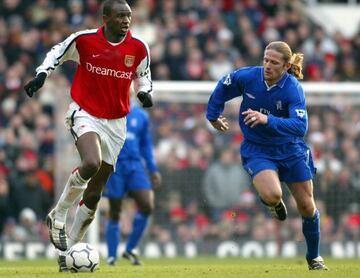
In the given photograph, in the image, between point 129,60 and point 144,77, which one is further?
point 144,77

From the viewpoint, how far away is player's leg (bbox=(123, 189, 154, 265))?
50.4ft

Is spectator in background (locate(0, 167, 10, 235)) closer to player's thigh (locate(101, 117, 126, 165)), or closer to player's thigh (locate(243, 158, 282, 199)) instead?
player's thigh (locate(101, 117, 126, 165))

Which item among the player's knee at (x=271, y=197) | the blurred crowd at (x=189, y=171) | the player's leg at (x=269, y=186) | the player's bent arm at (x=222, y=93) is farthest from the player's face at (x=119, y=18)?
the blurred crowd at (x=189, y=171)

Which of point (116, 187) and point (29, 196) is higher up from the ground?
point (116, 187)

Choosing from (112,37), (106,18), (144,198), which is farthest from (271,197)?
(144,198)

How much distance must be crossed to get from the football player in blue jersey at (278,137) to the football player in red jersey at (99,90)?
1052mm

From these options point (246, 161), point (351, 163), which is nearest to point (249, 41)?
point (351, 163)

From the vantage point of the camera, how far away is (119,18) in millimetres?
11211

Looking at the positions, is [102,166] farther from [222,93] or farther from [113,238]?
[113,238]

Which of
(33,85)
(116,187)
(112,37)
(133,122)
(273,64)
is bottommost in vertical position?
(116,187)

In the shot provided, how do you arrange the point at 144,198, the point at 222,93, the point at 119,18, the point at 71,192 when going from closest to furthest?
the point at 71,192, the point at 119,18, the point at 222,93, the point at 144,198

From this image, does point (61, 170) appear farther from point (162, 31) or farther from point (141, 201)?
point (162, 31)

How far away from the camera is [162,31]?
2250cm

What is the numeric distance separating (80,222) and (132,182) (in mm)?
Answer: 3831
